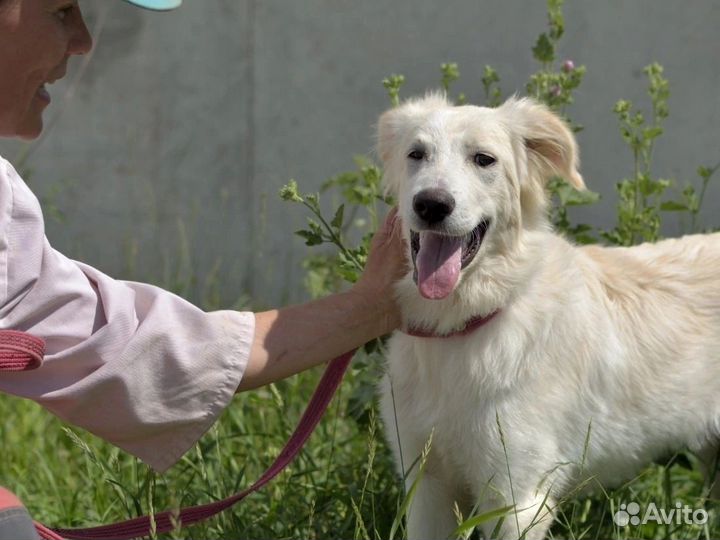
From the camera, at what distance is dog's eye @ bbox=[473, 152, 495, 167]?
109 inches

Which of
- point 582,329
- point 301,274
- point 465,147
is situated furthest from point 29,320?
point 301,274

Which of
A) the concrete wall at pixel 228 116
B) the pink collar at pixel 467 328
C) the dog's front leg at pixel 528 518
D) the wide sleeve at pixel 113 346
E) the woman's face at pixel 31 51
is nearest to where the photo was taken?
the woman's face at pixel 31 51

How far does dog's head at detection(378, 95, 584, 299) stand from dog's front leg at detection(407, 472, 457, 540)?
0.58 m

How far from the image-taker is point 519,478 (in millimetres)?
2742

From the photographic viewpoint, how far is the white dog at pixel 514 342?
2.73 meters

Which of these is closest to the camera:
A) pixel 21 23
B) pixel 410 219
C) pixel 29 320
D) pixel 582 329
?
pixel 21 23

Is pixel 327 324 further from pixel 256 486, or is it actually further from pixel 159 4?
pixel 159 4

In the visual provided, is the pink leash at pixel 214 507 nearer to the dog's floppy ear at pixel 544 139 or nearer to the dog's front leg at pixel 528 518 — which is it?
the dog's front leg at pixel 528 518

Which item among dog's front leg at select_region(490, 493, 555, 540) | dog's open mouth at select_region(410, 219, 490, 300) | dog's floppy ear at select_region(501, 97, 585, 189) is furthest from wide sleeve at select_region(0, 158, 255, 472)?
dog's floppy ear at select_region(501, 97, 585, 189)

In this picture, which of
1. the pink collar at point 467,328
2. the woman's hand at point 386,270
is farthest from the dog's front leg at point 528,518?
the woman's hand at point 386,270

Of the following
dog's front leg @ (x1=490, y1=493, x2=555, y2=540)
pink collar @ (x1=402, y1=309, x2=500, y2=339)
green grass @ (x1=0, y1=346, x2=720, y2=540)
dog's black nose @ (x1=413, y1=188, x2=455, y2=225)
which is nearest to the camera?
dog's black nose @ (x1=413, y1=188, x2=455, y2=225)

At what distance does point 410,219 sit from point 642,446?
0.96 metres

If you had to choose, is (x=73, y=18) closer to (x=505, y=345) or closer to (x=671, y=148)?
(x=505, y=345)

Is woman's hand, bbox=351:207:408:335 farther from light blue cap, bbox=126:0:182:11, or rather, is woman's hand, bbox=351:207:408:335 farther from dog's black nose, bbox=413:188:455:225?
light blue cap, bbox=126:0:182:11
